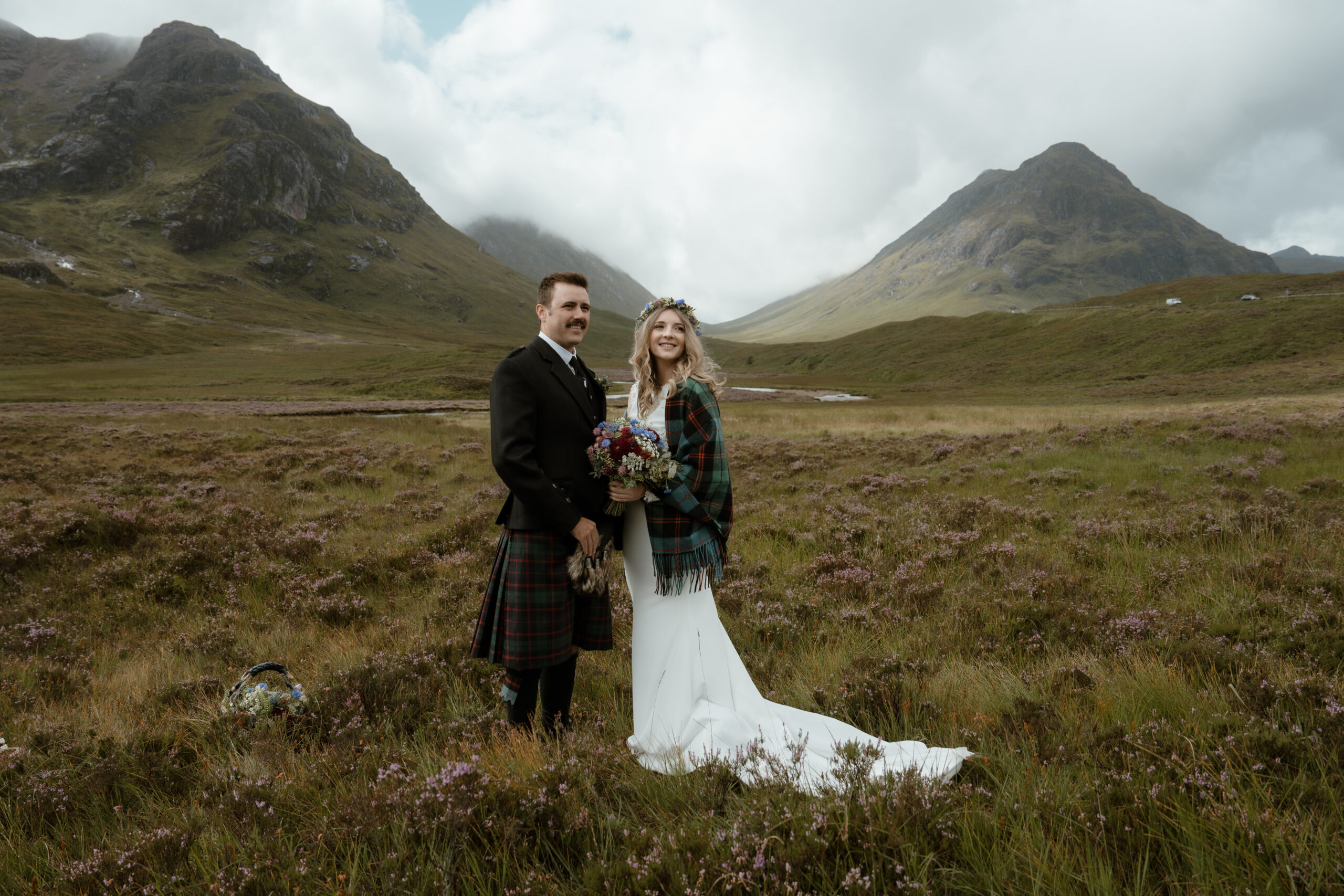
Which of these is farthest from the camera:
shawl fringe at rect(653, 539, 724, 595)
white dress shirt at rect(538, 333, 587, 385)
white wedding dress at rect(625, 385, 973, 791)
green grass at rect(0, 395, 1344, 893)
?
white dress shirt at rect(538, 333, 587, 385)

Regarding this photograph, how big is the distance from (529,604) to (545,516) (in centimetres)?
62

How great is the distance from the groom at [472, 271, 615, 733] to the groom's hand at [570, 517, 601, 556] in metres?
0.01

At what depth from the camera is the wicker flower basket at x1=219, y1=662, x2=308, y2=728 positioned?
13.9 feet

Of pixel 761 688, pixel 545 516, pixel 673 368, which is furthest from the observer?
pixel 761 688

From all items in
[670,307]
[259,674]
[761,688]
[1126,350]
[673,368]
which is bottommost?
[259,674]

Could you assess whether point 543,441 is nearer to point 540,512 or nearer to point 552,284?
point 540,512

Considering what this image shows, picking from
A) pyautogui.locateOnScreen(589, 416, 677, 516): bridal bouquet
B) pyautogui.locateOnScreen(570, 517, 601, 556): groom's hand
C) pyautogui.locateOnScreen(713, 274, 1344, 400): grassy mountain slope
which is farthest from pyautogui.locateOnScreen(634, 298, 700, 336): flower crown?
pyautogui.locateOnScreen(713, 274, 1344, 400): grassy mountain slope

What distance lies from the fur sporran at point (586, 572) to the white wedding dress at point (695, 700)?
1.03 ft

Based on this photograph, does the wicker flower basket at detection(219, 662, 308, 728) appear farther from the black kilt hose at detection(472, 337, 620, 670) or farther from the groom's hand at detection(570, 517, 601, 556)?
the groom's hand at detection(570, 517, 601, 556)

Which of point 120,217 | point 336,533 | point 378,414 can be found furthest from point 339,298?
point 336,533

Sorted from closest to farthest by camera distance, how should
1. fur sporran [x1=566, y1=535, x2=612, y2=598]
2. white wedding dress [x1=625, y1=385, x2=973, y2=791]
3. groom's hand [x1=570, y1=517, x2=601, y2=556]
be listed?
white wedding dress [x1=625, y1=385, x2=973, y2=791] → groom's hand [x1=570, y1=517, x2=601, y2=556] → fur sporran [x1=566, y1=535, x2=612, y2=598]

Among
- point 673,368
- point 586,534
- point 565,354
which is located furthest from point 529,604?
point 673,368

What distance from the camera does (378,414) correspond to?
37.8 m

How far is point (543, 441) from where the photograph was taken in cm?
403
